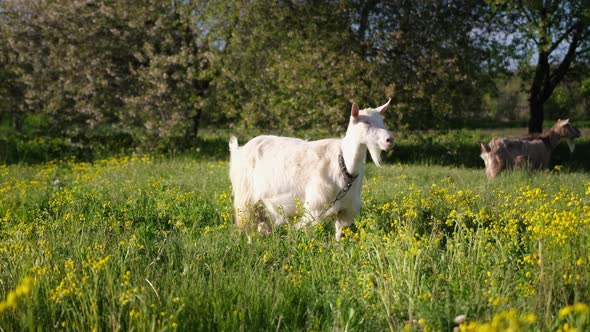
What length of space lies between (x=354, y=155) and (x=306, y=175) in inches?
23.8

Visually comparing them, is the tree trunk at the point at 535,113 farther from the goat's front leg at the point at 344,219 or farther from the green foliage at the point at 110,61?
the goat's front leg at the point at 344,219

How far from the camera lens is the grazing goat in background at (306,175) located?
16.5 feet

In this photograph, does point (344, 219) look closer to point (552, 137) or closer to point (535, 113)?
point (552, 137)

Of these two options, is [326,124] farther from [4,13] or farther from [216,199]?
[4,13]

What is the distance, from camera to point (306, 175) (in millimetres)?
5434

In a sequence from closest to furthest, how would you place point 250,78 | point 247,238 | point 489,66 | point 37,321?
point 37,321 < point 247,238 < point 250,78 < point 489,66

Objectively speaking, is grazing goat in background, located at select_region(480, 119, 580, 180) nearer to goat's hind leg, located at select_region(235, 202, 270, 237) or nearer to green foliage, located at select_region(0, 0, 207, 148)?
goat's hind leg, located at select_region(235, 202, 270, 237)

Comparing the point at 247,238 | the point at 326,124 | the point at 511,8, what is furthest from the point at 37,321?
the point at 511,8

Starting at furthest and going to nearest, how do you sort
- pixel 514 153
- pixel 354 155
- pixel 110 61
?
1. pixel 110 61
2. pixel 514 153
3. pixel 354 155

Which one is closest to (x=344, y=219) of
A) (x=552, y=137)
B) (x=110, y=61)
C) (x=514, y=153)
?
(x=514, y=153)

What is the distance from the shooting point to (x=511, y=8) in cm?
1540

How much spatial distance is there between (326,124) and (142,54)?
567 cm

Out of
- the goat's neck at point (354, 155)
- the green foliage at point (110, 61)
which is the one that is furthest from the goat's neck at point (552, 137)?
the green foliage at point (110, 61)

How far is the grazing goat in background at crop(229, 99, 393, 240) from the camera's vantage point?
16.5 ft
